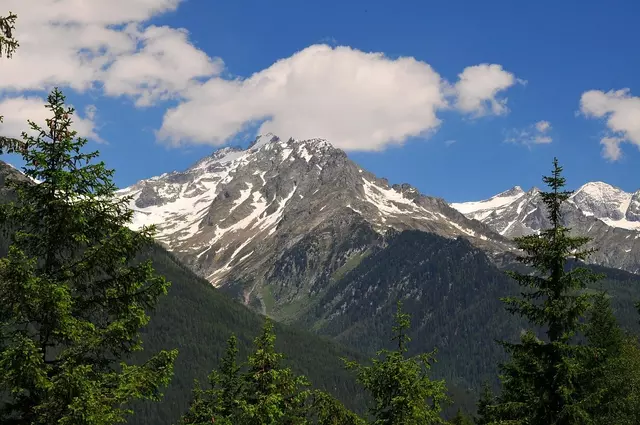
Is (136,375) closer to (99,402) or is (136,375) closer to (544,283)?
(99,402)

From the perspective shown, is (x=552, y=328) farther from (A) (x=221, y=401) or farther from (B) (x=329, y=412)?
(A) (x=221, y=401)

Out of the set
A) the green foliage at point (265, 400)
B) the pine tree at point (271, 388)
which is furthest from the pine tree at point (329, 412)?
the pine tree at point (271, 388)

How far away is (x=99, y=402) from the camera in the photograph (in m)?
17.2

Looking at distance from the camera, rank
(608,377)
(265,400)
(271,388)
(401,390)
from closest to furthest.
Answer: (401,390) → (265,400) → (271,388) → (608,377)

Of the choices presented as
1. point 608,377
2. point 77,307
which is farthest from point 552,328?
point 77,307

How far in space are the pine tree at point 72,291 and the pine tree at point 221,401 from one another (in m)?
10.6

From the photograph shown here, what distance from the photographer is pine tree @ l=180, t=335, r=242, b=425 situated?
29828mm

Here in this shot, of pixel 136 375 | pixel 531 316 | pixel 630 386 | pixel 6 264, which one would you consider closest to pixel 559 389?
pixel 531 316

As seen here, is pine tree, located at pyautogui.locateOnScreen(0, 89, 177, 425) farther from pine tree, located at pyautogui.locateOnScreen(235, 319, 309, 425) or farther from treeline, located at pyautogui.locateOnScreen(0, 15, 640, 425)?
pine tree, located at pyautogui.locateOnScreen(235, 319, 309, 425)

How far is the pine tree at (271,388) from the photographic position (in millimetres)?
27938

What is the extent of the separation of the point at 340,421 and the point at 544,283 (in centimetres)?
1150

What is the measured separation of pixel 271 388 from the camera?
28.6 meters

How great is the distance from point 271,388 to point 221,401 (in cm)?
329

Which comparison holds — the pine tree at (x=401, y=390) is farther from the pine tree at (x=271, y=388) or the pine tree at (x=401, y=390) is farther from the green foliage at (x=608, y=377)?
the green foliage at (x=608, y=377)
